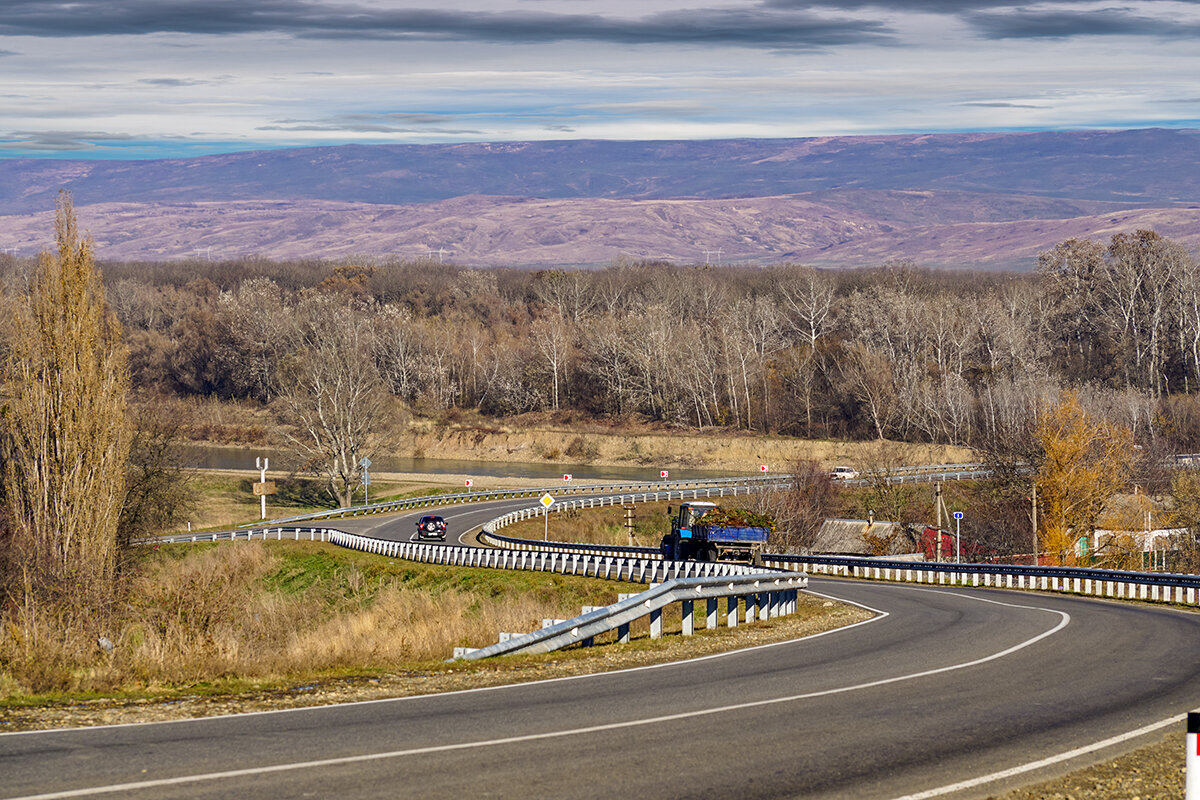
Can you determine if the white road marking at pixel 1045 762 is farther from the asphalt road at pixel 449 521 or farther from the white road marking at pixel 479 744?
the asphalt road at pixel 449 521

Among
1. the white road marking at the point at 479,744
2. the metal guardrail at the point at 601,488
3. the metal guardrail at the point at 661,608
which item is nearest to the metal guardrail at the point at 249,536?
the metal guardrail at the point at 601,488

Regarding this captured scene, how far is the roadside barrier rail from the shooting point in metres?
29.8

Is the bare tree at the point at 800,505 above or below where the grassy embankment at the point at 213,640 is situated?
below

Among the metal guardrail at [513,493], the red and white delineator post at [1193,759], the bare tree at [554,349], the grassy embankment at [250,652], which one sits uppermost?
the bare tree at [554,349]

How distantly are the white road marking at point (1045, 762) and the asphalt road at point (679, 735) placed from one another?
107mm

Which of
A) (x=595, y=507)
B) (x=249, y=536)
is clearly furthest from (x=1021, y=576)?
(x=595, y=507)

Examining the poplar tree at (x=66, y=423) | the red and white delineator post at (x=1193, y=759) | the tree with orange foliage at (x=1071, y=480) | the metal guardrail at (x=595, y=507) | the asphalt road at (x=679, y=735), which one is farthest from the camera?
the tree with orange foliage at (x=1071, y=480)

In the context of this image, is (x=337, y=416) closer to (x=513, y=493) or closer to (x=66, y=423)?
(x=513, y=493)

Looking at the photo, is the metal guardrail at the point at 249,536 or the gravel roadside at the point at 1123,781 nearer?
the gravel roadside at the point at 1123,781

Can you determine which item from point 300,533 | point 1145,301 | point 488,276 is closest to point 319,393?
point 300,533

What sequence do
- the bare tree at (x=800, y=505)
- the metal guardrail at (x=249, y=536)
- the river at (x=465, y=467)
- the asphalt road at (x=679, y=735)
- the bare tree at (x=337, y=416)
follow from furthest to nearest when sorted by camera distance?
the river at (x=465, y=467) → the bare tree at (x=337, y=416) → the bare tree at (x=800, y=505) → the metal guardrail at (x=249, y=536) → the asphalt road at (x=679, y=735)

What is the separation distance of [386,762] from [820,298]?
129754 millimetres

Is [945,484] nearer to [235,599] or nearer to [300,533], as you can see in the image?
[300,533]

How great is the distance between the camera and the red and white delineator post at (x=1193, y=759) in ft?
23.9
